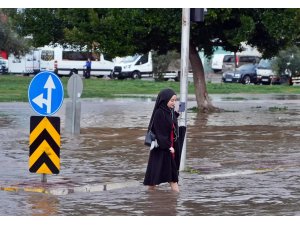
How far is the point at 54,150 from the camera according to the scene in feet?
47.7

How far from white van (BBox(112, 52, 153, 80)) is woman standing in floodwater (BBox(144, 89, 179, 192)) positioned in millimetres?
54681

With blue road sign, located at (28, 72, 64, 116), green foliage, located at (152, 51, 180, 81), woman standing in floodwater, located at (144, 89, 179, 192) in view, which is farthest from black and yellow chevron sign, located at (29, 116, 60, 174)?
green foliage, located at (152, 51, 180, 81)

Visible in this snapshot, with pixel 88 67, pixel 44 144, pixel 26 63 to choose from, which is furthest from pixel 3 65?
pixel 44 144

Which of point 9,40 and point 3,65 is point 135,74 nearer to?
point 3,65

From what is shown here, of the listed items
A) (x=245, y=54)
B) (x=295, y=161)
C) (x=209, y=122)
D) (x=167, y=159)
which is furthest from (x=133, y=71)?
(x=167, y=159)

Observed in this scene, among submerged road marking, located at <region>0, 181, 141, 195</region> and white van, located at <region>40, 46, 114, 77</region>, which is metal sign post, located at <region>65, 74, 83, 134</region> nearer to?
submerged road marking, located at <region>0, 181, 141, 195</region>

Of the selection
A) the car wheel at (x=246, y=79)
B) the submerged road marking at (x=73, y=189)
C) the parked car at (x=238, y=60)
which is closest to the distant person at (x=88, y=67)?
the car wheel at (x=246, y=79)

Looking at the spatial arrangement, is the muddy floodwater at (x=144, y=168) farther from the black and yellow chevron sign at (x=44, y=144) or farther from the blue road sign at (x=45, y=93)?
the blue road sign at (x=45, y=93)

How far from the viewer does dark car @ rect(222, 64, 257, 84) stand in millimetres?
68062

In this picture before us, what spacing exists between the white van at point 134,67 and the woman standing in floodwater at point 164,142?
54.7m

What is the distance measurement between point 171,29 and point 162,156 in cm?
1751

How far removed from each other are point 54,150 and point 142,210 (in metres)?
2.53

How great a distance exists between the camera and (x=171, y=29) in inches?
1238
